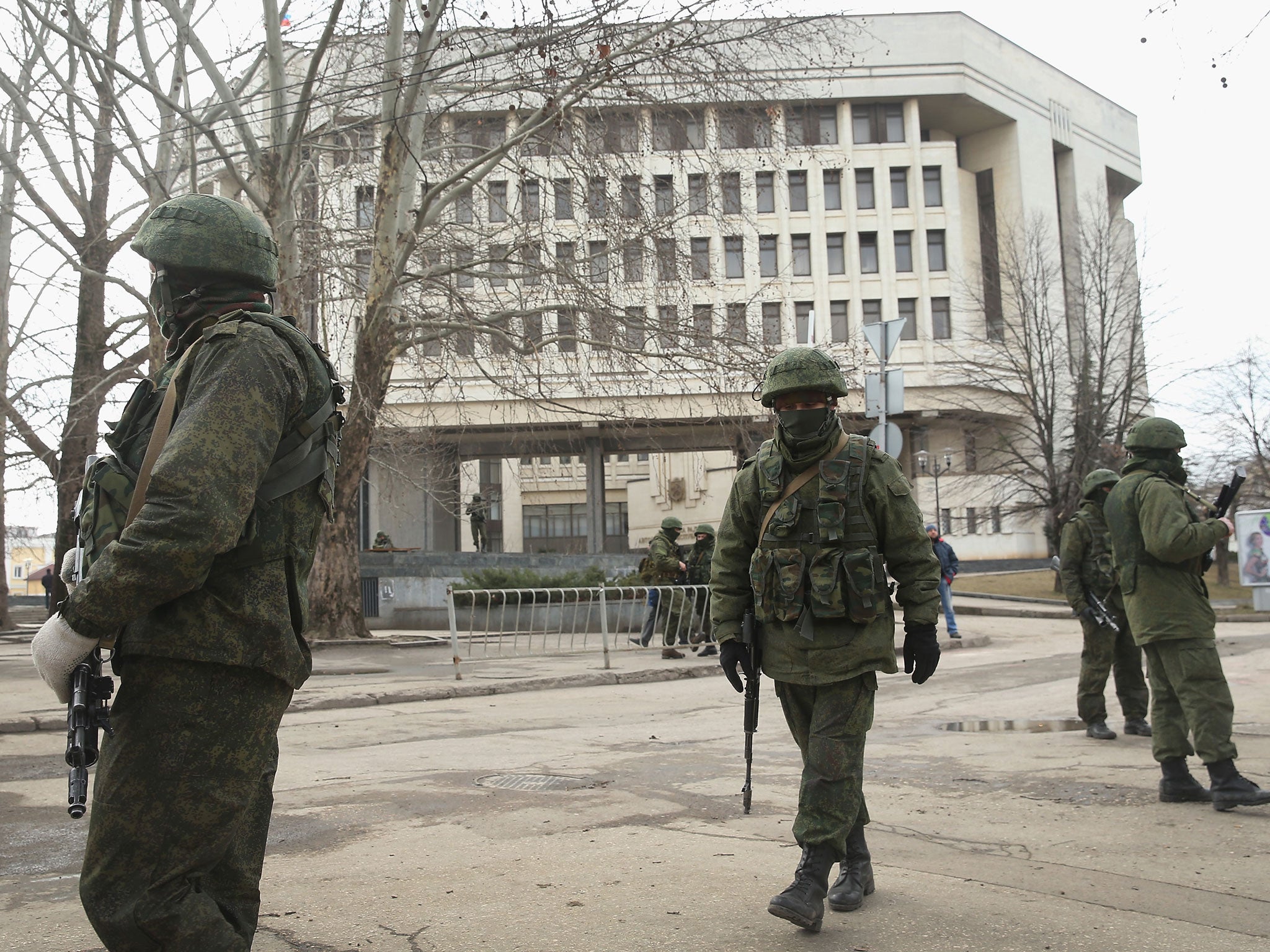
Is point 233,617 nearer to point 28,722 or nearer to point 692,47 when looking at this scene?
point 28,722

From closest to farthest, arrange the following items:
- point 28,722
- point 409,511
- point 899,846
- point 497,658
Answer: point 899,846 < point 28,722 < point 497,658 < point 409,511

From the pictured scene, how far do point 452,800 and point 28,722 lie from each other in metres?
4.82

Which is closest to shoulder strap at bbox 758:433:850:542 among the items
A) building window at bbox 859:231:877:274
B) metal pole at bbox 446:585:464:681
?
metal pole at bbox 446:585:464:681

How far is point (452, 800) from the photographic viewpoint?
18.9 ft

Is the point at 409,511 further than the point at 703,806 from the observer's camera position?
Yes

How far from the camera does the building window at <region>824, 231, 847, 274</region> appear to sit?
54.1m

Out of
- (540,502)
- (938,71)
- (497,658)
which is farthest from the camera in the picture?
(540,502)

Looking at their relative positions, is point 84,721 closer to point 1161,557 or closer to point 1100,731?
point 1161,557

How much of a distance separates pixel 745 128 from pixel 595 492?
29376 mm

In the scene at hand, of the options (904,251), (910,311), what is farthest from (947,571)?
(904,251)

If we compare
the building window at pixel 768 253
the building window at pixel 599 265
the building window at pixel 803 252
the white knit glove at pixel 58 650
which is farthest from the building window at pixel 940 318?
the white knit glove at pixel 58 650

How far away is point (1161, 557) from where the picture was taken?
222 inches

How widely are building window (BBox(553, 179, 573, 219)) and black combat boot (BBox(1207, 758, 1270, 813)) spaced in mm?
13669

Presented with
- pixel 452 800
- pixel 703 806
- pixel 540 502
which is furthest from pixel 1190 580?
pixel 540 502
